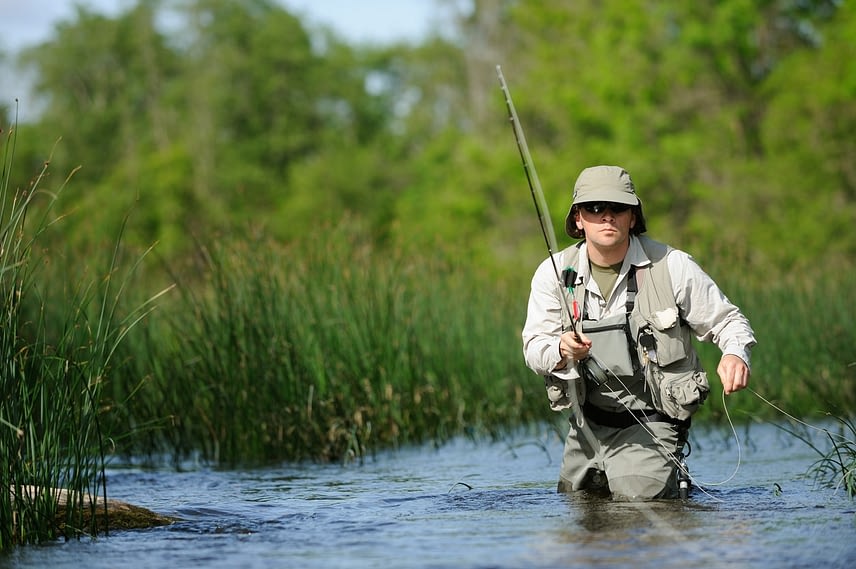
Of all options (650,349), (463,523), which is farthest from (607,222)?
(463,523)

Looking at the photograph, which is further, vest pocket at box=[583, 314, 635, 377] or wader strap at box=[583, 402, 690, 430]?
wader strap at box=[583, 402, 690, 430]

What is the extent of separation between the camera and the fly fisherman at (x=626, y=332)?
19.4 ft

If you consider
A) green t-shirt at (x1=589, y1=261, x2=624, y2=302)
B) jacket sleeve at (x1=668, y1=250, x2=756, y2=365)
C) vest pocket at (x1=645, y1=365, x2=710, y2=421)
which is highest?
green t-shirt at (x1=589, y1=261, x2=624, y2=302)

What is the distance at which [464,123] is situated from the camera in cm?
5428

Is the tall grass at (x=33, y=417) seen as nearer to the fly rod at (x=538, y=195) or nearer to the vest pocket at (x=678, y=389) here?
the fly rod at (x=538, y=195)

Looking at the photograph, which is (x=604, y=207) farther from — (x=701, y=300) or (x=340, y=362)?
(x=340, y=362)

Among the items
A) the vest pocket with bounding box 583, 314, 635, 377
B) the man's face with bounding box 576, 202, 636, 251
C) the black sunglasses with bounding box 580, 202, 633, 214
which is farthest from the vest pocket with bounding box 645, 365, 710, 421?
the black sunglasses with bounding box 580, 202, 633, 214

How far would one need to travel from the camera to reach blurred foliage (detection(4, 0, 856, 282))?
24.3m

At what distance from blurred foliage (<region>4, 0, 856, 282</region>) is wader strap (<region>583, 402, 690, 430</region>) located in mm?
2630

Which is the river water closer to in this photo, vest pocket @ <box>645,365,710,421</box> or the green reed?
vest pocket @ <box>645,365,710,421</box>

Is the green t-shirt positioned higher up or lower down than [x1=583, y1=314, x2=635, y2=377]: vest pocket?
higher up

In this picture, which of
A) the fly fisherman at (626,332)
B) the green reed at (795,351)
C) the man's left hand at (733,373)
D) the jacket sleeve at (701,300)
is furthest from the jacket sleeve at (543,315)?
the green reed at (795,351)

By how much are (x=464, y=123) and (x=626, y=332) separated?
4881 centimetres

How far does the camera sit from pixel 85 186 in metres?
55.9
